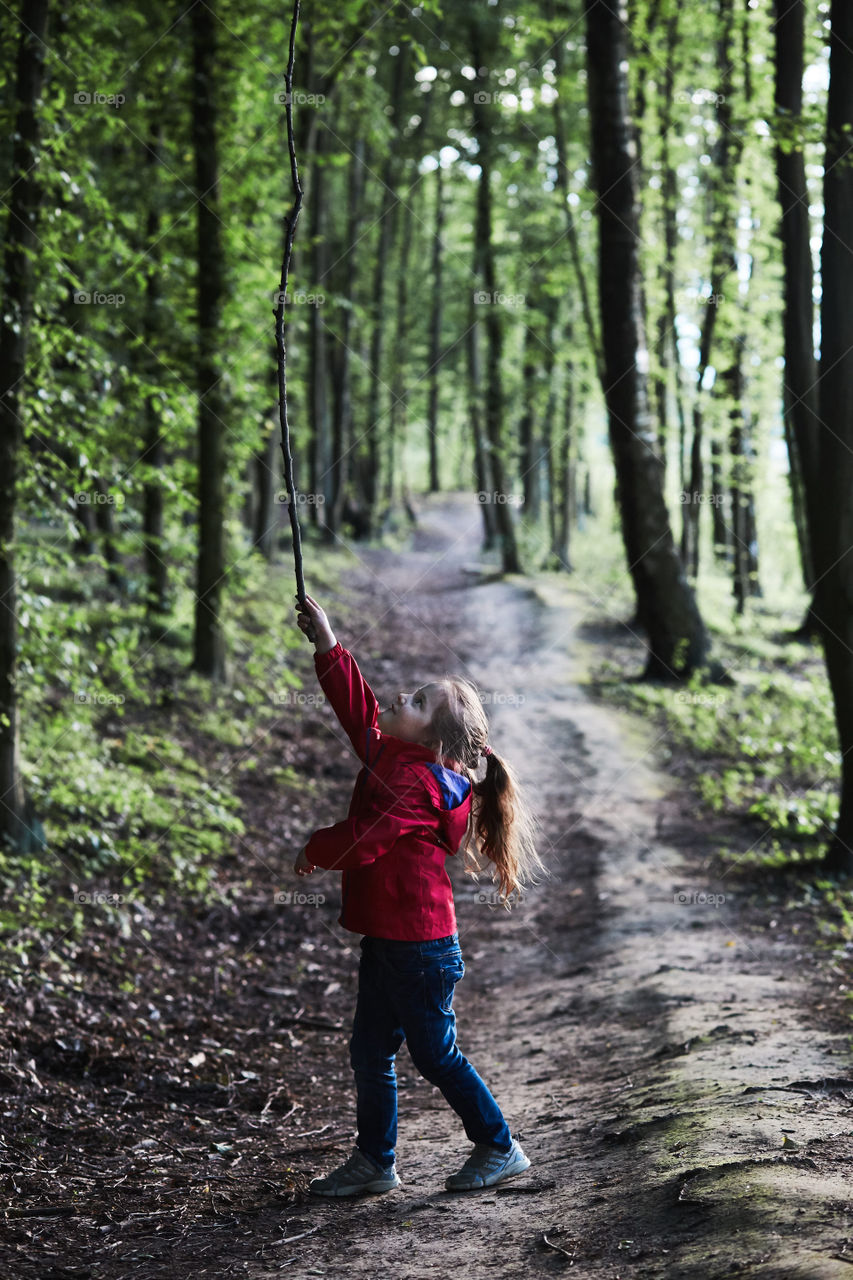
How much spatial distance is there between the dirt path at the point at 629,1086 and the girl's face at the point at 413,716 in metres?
1.61

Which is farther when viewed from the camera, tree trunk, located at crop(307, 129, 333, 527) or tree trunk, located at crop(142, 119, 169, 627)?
tree trunk, located at crop(307, 129, 333, 527)

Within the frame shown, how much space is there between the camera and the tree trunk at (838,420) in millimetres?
6480

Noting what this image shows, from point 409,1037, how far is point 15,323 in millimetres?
4691

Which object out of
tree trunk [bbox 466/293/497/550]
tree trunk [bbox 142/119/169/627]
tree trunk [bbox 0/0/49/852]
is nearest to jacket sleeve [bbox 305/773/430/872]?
tree trunk [bbox 0/0/49/852]

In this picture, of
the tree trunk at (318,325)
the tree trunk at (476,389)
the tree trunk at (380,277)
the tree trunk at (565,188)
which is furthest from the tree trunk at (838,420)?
the tree trunk at (380,277)

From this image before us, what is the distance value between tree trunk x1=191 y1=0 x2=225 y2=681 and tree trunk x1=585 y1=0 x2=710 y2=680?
508 centimetres

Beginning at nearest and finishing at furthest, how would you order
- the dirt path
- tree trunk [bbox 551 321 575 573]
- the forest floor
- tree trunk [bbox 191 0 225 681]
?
the dirt path, the forest floor, tree trunk [bbox 191 0 225 681], tree trunk [bbox 551 321 575 573]

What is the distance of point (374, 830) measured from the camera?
132 inches

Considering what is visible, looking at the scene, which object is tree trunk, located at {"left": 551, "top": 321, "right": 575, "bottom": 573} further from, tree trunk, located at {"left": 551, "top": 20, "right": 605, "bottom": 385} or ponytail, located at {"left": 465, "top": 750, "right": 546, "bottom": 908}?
ponytail, located at {"left": 465, "top": 750, "right": 546, "bottom": 908}

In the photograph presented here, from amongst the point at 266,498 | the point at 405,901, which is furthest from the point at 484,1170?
the point at 266,498

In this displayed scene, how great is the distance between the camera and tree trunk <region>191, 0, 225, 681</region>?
1045 centimetres

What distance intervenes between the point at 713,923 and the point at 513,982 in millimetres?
1536

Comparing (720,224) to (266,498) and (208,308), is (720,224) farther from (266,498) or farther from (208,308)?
(208,308)

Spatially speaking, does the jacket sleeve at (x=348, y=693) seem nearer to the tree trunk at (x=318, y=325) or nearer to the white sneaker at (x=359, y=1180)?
the white sneaker at (x=359, y=1180)
